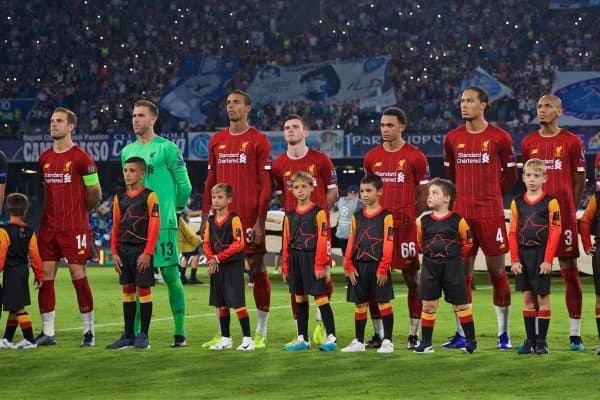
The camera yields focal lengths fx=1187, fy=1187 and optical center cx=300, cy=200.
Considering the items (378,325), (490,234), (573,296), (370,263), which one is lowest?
(378,325)

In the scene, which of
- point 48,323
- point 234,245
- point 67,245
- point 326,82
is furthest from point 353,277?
point 326,82

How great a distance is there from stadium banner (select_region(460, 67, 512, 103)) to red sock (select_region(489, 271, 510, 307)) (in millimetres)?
28052

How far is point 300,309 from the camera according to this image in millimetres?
10125

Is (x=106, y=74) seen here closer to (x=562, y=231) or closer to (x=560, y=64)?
(x=560, y=64)

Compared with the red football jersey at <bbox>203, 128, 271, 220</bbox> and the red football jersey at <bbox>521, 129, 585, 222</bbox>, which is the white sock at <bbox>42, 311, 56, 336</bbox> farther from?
the red football jersey at <bbox>521, 129, 585, 222</bbox>

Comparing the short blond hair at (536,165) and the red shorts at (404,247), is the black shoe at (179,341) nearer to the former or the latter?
the red shorts at (404,247)

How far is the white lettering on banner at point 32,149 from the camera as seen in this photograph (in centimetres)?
3541

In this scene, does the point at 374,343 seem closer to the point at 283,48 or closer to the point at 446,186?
the point at 446,186

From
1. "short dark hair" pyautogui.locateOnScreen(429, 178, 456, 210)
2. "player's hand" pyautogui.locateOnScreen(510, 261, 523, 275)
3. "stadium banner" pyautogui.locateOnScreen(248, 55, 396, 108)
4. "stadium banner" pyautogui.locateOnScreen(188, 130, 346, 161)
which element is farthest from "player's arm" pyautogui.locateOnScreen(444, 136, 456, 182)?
"stadium banner" pyautogui.locateOnScreen(248, 55, 396, 108)

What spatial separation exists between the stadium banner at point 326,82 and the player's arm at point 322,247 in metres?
29.0

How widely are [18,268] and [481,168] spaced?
4.15m

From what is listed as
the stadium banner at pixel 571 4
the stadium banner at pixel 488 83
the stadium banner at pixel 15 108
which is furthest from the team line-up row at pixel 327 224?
the stadium banner at pixel 571 4

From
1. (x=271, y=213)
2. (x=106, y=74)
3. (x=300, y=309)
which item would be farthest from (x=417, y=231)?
(x=106, y=74)

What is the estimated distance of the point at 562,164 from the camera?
10047 millimetres
